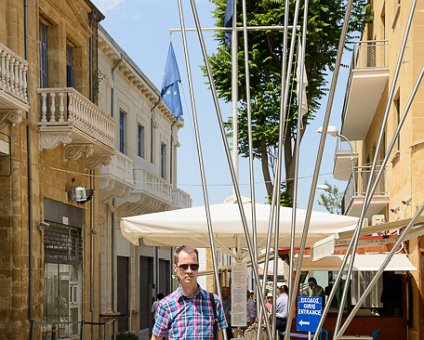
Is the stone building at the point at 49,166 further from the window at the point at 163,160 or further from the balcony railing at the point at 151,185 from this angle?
the window at the point at 163,160

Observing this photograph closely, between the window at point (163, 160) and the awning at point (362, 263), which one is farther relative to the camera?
the window at point (163, 160)

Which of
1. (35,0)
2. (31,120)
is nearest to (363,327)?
(31,120)

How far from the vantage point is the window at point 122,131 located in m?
28.2

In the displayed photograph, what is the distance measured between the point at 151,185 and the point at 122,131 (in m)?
2.48

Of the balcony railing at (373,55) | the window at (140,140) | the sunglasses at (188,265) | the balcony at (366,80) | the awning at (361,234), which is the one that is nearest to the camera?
the sunglasses at (188,265)

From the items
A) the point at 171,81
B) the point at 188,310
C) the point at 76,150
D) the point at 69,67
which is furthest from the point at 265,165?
the point at 188,310

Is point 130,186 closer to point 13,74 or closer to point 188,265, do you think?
point 13,74

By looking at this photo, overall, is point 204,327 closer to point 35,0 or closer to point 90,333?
point 35,0

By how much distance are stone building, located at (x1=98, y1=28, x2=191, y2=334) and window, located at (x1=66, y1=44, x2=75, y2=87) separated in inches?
99.4

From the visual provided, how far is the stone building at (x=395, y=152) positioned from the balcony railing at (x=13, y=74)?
6.47 meters

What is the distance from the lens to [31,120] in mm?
18547

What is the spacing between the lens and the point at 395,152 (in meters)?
18.5

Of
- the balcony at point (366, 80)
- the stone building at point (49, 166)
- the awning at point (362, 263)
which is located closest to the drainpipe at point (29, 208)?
the stone building at point (49, 166)

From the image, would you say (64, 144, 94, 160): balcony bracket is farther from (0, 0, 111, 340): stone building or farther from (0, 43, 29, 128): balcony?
(0, 43, 29, 128): balcony
